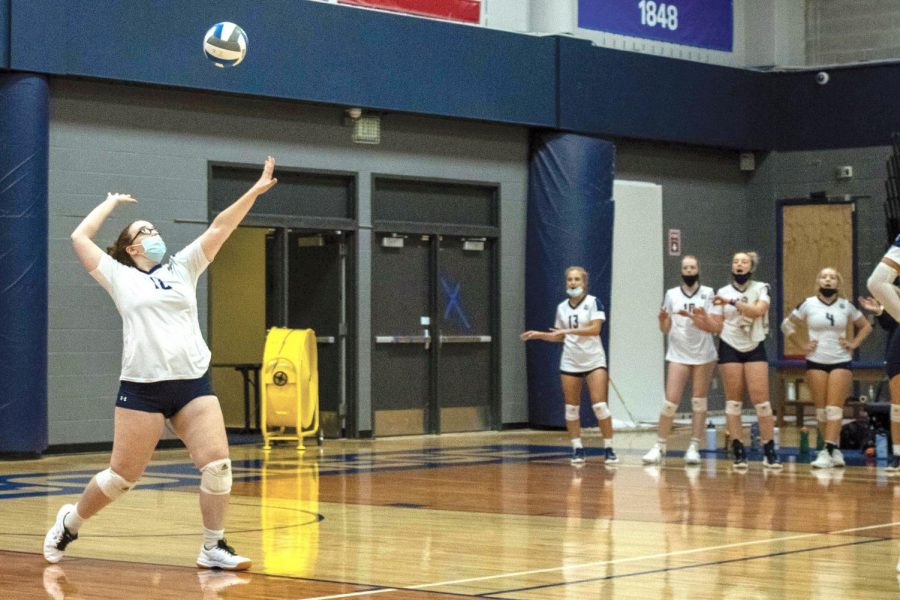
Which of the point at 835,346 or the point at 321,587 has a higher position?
the point at 835,346

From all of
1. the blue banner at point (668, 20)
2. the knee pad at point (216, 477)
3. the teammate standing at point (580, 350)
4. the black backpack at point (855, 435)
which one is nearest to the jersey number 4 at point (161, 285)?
the knee pad at point (216, 477)

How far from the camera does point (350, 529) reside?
33.7 ft

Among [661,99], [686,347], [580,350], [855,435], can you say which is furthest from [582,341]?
[661,99]

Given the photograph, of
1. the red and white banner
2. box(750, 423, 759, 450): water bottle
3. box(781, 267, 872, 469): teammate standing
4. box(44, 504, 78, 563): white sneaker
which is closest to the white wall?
the red and white banner

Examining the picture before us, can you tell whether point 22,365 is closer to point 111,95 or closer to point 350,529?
point 111,95

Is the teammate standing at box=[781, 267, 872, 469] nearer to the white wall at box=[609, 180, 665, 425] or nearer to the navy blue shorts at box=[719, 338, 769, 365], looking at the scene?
the navy blue shorts at box=[719, 338, 769, 365]

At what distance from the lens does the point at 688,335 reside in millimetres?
15859

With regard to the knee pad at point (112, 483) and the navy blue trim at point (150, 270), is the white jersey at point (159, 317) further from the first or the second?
the knee pad at point (112, 483)

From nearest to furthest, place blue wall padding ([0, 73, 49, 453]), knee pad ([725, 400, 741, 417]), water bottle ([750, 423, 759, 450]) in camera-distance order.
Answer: knee pad ([725, 400, 741, 417]) → blue wall padding ([0, 73, 49, 453]) → water bottle ([750, 423, 759, 450])

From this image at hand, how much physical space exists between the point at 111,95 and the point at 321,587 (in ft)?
35.4

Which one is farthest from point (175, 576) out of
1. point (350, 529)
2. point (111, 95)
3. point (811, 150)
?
point (811, 150)

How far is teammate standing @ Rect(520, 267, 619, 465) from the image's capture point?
15.7 meters

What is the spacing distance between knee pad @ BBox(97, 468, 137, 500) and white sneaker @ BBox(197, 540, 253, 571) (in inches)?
21.9

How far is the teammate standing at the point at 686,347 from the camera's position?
51.8 feet
